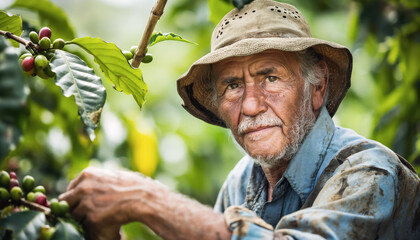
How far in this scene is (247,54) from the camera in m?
1.82

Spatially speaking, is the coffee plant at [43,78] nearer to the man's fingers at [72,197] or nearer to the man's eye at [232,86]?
the man's fingers at [72,197]

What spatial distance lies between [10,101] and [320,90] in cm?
129

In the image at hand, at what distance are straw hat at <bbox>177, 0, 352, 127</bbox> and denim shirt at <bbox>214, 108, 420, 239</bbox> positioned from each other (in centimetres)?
24

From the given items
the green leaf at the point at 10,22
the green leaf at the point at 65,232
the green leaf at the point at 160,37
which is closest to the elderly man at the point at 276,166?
the green leaf at the point at 65,232

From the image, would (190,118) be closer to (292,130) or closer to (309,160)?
(292,130)

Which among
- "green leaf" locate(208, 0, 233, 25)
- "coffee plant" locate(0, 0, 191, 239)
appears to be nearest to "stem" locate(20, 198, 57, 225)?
"coffee plant" locate(0, 0, 191, 239)

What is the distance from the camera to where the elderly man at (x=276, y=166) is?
4.48ft

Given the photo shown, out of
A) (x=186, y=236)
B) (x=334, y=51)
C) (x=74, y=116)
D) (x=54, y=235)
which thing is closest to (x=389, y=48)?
(x=334, y=51)

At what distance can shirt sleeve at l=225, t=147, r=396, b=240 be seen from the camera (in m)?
1.34

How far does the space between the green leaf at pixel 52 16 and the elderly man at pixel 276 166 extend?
0.59 metres

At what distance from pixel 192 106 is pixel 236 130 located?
0.34m

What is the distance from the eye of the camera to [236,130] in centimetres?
204

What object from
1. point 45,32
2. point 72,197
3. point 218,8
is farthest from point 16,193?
point 218,8

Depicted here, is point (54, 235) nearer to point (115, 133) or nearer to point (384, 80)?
point (115, 133)
